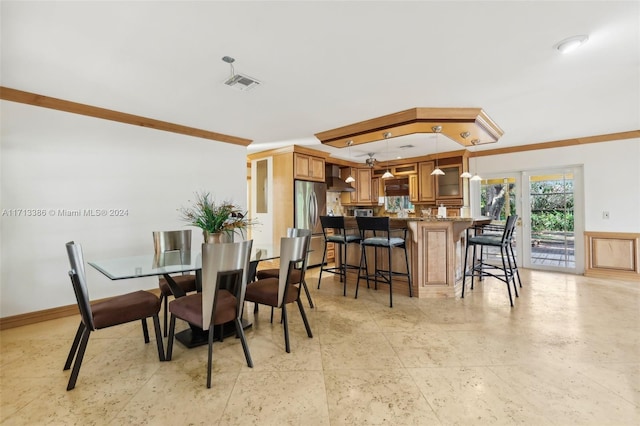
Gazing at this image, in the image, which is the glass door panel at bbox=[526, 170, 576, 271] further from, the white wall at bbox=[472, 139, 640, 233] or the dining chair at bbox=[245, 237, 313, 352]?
the dining chair at bbox=[245, 237, 313, 352]

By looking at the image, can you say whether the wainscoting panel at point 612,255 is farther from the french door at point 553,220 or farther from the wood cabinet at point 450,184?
the wood cabinet at point 450,184

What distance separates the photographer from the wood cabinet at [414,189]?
263 inches

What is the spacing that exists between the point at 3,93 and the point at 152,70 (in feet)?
5.39

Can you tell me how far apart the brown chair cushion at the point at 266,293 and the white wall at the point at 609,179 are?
5352mm

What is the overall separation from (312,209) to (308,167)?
2.71 feet

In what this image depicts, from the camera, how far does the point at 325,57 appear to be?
7.54 feet

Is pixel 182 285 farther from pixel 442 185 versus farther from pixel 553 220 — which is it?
pixel 553 220

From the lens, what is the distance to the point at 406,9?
1.76 metres

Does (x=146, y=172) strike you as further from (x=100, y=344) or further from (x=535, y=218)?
(x=535, y=218)

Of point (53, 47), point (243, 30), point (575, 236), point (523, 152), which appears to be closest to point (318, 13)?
point (243, 30)

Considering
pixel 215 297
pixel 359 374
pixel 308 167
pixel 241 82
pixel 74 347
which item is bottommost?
pixel 359 374

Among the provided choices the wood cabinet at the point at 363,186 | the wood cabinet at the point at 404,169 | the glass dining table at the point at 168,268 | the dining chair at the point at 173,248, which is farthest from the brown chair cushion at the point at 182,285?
the wood cabinet at the point at 404,169

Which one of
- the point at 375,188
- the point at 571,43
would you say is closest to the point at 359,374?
the point at 571,43

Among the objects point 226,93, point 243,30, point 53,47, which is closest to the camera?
point 243,30
